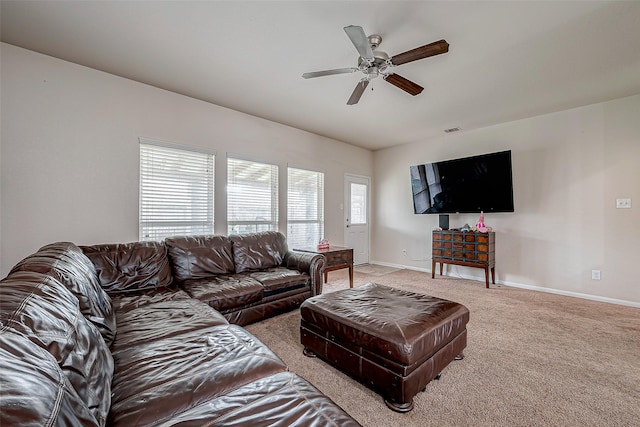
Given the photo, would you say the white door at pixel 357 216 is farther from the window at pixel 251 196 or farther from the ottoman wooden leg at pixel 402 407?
the ottoman wooden leg at pixel 402 407

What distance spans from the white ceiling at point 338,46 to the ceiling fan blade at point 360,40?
32cm

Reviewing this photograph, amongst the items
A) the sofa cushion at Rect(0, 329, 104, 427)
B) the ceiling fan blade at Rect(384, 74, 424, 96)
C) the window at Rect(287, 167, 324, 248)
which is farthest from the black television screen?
the sofa cushion at Rect(0, 329, 104, 427)

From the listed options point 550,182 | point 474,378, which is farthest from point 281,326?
point 550,182

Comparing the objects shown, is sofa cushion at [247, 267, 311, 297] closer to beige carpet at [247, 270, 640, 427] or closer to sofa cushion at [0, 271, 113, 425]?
beige carpet at [247, 270, 640, 427]

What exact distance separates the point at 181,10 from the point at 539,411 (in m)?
3.63

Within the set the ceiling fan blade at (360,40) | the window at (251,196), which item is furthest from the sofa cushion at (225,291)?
the ceiling fan blade at (360,40)

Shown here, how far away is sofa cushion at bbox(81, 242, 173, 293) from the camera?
2.41 meters

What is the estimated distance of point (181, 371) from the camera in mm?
1191

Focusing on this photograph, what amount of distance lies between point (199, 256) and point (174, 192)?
1.09 metres

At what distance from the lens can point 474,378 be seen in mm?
1880

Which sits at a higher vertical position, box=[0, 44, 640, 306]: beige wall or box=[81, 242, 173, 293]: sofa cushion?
box=[0, 44, 640, 306]: beige wall

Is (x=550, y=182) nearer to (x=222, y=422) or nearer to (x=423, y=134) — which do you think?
(x=423, y=134)

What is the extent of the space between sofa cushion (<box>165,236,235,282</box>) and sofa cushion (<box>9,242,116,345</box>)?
1.10 meters

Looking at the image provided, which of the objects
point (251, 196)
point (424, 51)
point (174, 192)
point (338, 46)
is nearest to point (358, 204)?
point (251, 196)
